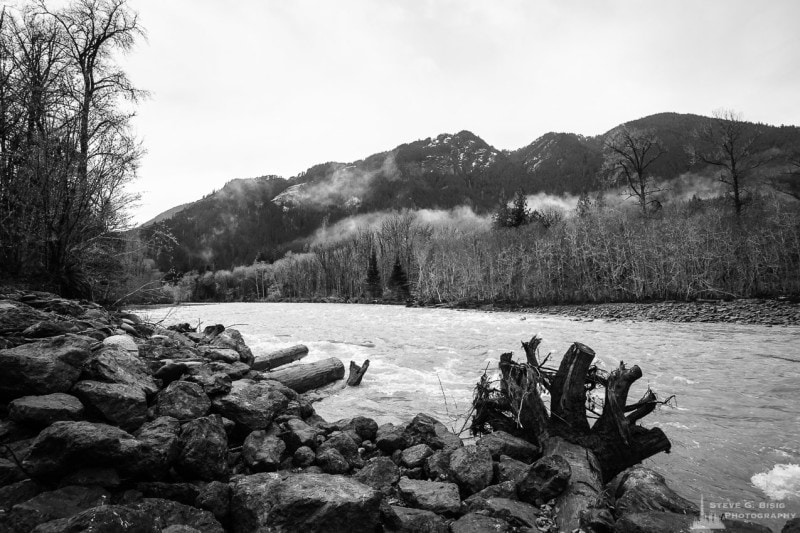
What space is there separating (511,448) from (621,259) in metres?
41.8

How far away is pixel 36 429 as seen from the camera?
3674mm

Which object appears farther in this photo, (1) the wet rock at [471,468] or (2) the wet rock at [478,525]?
(1) the wet rock at [471,468]

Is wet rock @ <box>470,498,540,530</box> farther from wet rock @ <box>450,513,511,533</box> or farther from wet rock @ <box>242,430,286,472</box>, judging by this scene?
wet rock @ <box>242,430,286,472</box>

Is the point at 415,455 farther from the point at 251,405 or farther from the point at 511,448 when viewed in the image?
the point at 251,405

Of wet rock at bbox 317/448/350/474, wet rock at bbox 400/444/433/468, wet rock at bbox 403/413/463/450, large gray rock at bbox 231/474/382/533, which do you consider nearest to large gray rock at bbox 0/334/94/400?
large gray rock at bbox 231/474/382/533

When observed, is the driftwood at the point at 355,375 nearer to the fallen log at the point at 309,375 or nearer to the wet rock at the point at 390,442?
the fallen log at the point at 309,375

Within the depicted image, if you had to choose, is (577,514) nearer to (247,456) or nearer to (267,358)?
(247,456)

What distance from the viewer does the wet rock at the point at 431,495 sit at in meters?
4.05

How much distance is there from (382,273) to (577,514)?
281ft

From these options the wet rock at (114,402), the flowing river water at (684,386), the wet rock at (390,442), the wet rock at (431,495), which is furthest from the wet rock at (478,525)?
the wet rock at (114,402)

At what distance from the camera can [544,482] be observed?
429cm

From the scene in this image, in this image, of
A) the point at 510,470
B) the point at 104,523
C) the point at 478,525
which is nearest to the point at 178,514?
the point at 104,523

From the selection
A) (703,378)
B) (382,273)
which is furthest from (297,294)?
(703,378)

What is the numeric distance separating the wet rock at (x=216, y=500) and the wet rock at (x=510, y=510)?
8.90ft
